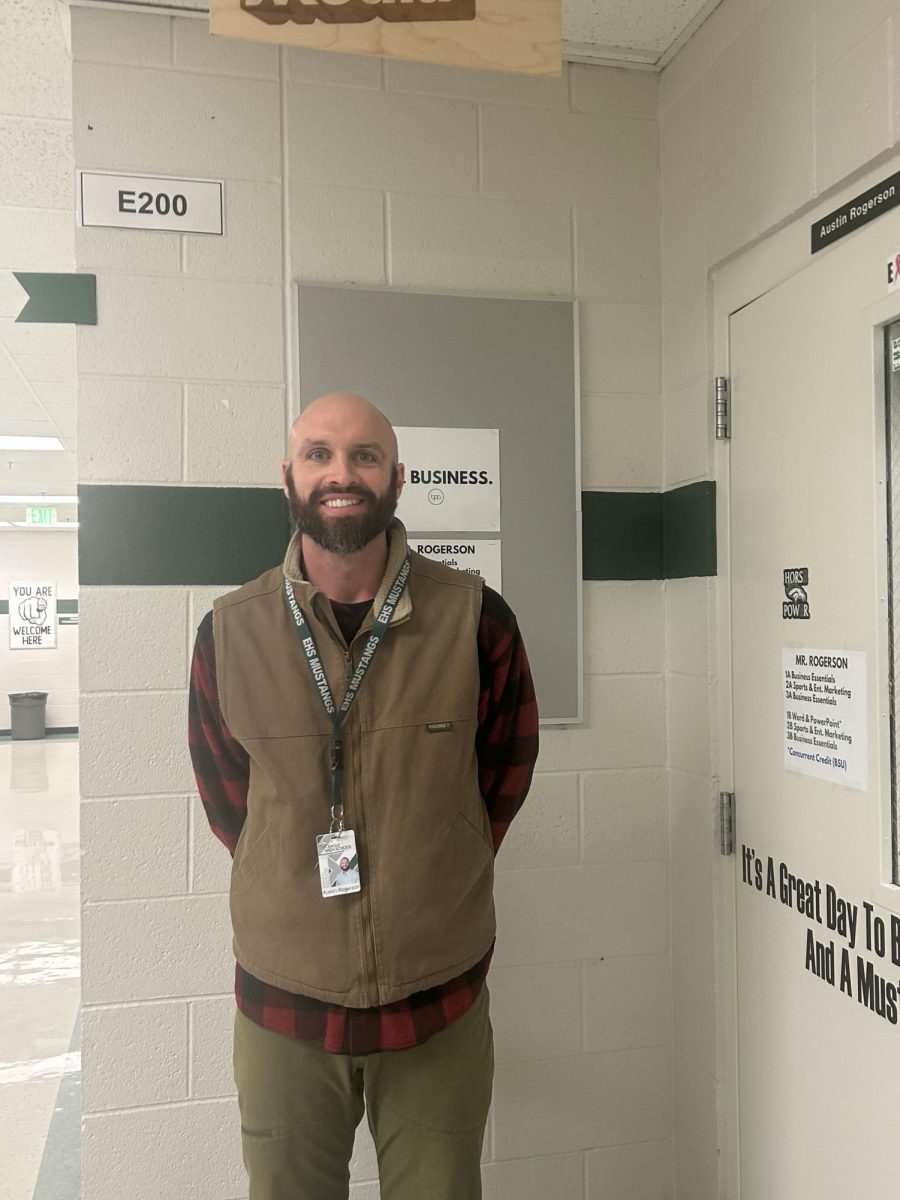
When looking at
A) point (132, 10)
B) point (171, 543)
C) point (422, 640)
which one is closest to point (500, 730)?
point (422, 640)

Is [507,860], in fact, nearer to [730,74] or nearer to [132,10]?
[730,74]

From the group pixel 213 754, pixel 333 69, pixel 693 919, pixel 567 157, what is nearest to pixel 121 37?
pixel 333 69

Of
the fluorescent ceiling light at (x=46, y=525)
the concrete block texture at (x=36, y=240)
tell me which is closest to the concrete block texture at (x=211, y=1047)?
the concrete block texture at (x=36, y=240)

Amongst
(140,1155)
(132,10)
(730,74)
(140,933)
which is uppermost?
(132,10)

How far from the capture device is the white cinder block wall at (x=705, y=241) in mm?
1661

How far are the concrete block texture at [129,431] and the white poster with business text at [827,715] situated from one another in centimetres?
141

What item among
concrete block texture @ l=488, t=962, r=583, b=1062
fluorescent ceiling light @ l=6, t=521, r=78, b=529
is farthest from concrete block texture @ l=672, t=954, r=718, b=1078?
fluorescent ceiling light @ l=6, t=521, r=78, b=529

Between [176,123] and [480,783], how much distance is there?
1.62 m

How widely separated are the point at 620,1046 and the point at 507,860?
0.55 metres

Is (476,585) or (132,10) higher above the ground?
(132,10)

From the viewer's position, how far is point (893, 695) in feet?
4.80

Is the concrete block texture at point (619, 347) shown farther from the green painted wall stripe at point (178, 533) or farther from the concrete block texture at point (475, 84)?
the green painted wall stripe at point (178, 533)

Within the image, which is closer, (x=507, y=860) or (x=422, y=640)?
(x=422, y=640)

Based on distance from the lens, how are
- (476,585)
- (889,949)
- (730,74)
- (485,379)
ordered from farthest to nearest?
(485,379)
(730,74)
(476,585)
(889,949)
